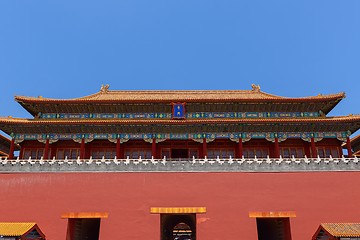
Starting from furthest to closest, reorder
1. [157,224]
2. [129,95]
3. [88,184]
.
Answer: [129,95]
[88,184]
[157,224]

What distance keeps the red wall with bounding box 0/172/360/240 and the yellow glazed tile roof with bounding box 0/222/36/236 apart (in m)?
0.72

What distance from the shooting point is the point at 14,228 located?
15578 mm

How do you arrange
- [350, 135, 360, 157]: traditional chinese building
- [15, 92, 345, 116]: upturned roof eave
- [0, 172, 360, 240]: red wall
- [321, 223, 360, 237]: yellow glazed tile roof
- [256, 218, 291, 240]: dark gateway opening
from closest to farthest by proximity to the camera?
[321, 223, 360, 237]: yellow glazed tile roof → [0, 172, 360, 240]: red wall → [256, 218, 291, 240]: dark gateway opening → [15, 92, 345, 116]: upturned roof eave → [350, 135, 360, 157]: traditional chinese building

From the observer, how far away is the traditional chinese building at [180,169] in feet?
55.9

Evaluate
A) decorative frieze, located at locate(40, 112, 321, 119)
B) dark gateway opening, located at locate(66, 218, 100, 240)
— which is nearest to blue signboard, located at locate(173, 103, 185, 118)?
decorative frieze, located at locate(40, 112, 321, 119)

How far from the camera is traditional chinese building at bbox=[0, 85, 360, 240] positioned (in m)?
17.0

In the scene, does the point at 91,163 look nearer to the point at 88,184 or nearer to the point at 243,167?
the point at 88,184

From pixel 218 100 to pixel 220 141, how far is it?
2747 millimetres

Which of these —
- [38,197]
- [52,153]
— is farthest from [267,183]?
[52,153]

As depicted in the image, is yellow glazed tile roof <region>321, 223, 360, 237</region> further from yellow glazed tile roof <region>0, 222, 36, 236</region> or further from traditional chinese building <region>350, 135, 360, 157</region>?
yellow glazed tile roof <region>0, 222, 36, 236</region>

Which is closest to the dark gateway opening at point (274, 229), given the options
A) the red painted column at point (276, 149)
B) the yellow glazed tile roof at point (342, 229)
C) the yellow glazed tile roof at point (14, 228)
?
the yellow glazed tile roof at point (342, 229)

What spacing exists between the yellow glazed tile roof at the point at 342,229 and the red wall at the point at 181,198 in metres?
1.20

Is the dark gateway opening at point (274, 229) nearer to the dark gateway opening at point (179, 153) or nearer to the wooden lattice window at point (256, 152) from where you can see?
the wooden lattice window at point (256, 152)

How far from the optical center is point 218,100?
22.7 meters
